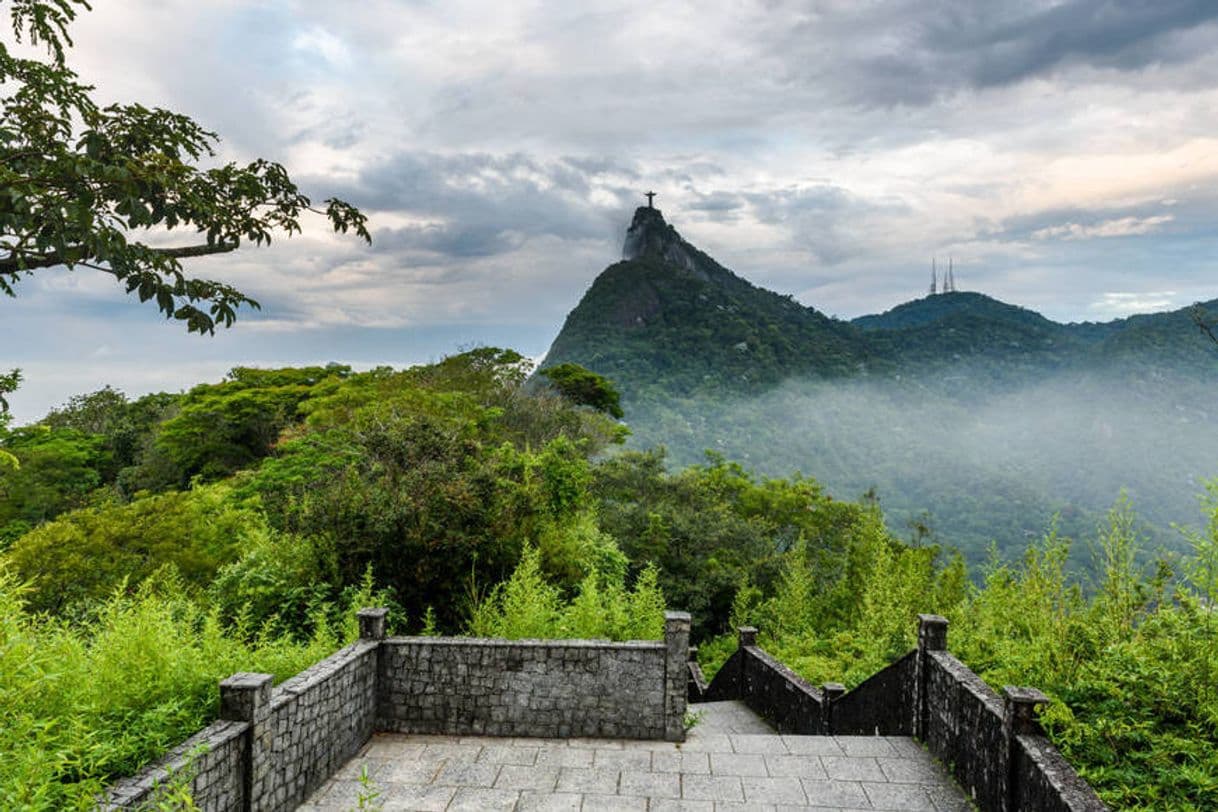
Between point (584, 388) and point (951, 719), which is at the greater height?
point (584, 388)

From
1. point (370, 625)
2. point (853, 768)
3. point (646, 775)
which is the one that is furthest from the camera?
point (370, 625)

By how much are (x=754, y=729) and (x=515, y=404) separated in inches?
722

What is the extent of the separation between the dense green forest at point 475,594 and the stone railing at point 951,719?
26 cm

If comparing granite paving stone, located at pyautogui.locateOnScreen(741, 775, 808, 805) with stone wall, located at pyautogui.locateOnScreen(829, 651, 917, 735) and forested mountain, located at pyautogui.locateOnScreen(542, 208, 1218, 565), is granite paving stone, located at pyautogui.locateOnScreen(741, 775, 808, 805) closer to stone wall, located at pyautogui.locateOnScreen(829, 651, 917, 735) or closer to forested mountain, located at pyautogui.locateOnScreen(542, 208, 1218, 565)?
stone wall, located at pyautogui.locateOnScreen(829, 651, 917, 735)

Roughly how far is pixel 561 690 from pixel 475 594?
8.26 feet

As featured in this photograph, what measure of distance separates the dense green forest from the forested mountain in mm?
28438

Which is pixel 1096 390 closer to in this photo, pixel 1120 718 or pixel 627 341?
pixel 627 341

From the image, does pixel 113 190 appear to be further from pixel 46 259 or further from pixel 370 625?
pixel 370 625

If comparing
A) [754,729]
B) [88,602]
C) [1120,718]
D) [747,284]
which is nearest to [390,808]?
[1120,718]

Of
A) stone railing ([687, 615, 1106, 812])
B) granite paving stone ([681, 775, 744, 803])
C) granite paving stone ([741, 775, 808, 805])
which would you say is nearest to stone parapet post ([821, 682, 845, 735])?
stone railing ([687, 615, 1106, 812])

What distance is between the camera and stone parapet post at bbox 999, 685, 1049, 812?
537cm

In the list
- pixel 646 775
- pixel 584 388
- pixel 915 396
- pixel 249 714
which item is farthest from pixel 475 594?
pixel 915 396

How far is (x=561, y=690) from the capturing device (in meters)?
7.26

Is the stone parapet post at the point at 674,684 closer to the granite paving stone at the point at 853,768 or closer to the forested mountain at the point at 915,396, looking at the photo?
the granite paving stone at the point at 853,768
